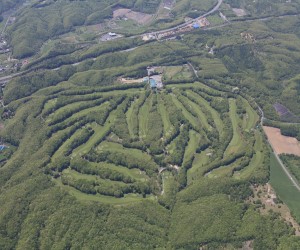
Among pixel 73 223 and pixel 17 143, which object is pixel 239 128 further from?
pixel 17 143

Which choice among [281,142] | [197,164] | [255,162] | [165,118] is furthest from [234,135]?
[165,118]

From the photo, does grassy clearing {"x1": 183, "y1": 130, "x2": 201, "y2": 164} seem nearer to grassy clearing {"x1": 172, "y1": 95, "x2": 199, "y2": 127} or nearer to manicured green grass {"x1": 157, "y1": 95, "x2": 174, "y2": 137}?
grassy clearing {"x1": 172, "y1": 95, "x2": 199, "y2": 127}

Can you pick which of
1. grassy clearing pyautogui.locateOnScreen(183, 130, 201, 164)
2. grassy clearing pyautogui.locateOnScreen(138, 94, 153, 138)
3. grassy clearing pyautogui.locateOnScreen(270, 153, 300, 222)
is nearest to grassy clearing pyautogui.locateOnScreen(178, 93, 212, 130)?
grassy clearing pyautogui.locateOnScreen(183, 130, 201, 164)

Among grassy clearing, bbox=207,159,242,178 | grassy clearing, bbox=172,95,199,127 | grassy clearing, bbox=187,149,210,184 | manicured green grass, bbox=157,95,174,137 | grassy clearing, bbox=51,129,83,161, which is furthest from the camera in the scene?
grassy clearing, bbox=172,95,199,127

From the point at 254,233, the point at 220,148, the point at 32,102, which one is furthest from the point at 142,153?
the point at 32,102

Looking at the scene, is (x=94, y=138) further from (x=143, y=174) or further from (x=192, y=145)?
(x=192, y=145)

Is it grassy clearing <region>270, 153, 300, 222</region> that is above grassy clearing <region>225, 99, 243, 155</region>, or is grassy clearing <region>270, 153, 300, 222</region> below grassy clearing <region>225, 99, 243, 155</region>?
below

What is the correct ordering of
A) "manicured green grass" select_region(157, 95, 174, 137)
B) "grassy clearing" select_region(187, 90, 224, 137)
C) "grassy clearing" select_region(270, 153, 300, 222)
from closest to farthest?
"grassy clearing" select_region(270, 153, 300, 222)
"manicured green grass" select_region(157, 95, 174, 137)
"grassy clearing" select_region(187, 90, 224, 137)
